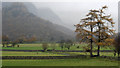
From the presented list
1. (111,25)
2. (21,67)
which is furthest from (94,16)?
(21,67)

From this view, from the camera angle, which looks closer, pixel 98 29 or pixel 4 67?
pixel 4 67

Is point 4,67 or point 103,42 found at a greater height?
point 103,42

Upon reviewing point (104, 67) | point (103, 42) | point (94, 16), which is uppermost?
point (94, 16)

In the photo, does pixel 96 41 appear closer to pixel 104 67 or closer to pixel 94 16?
pixel 94 16

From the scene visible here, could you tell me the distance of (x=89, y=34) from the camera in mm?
38312

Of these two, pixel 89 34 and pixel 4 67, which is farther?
pixel 89 34

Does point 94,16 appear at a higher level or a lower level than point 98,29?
higher

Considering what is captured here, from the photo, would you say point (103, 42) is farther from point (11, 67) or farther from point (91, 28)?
point (11, 67)

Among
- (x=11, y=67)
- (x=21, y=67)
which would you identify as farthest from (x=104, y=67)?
(x=11, y=67)

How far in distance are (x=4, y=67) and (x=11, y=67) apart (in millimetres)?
1145

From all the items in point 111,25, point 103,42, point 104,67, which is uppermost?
point 111,25

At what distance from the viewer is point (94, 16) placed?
39.0 metres

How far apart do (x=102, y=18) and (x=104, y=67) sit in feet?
60.4

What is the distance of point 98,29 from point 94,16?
396cm
